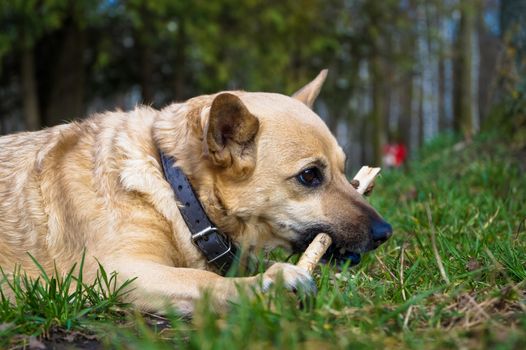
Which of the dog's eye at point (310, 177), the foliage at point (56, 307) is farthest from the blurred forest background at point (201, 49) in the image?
the foliage at point (56, 307)

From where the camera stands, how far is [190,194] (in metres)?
3.78

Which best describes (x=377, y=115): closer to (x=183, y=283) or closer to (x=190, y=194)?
(x=190, y=194)

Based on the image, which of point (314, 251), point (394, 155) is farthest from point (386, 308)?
point (394, 155)

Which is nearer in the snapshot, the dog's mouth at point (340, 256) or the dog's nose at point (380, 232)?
the dog's nose at point (380, 232)

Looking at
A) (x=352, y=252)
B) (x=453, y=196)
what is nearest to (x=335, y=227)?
(x=352, y=252)

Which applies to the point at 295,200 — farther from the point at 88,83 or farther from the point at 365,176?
the point at 88,83

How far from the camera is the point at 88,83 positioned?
18.3m

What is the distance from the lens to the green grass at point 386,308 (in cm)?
225

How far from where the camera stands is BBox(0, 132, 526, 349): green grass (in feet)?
7.39

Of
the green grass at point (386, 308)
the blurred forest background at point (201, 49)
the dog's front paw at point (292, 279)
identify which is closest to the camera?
the green grass at point (386, 308)

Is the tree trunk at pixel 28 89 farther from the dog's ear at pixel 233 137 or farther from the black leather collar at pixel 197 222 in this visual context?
the dog's ear at pixel 233 137

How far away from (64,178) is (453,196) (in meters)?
3.50

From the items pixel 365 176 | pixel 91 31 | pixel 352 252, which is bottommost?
pixel 352 252

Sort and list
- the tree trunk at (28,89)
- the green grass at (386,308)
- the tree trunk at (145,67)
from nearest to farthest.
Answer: the green grass at (386,308) → the tree trunk at (28,89) → the tree trunk at (145,67)
